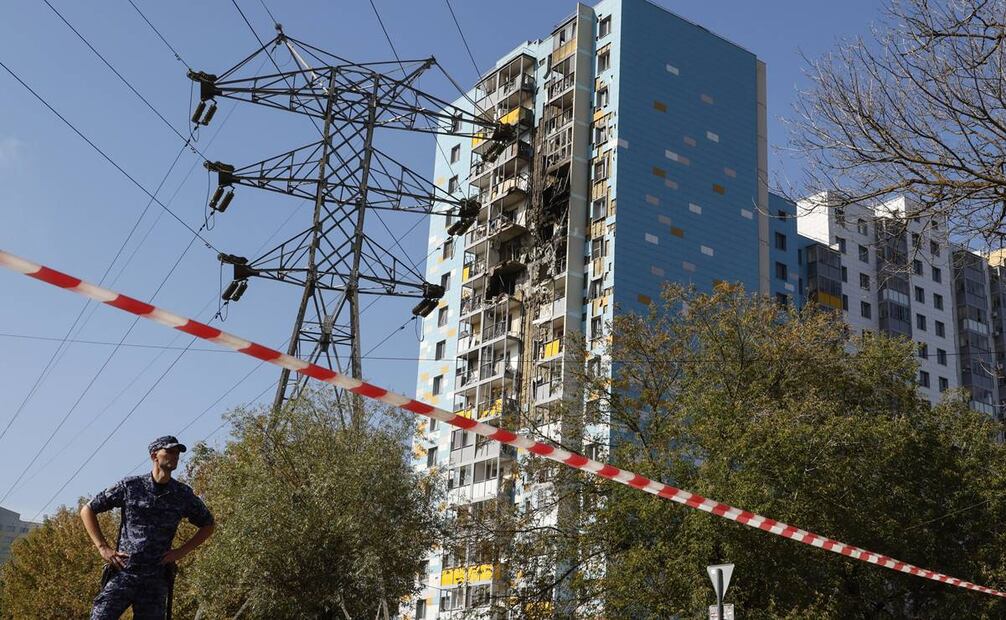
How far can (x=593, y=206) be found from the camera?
59.7 meters

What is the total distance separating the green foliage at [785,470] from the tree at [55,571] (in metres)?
21.5

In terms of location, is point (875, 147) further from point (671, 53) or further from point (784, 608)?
point (671, 53)

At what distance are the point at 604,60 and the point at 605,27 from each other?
76.4 inches

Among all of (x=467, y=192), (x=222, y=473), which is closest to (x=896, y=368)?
(x=222, y=473)

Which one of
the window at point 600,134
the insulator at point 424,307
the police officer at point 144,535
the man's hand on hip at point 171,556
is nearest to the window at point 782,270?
the window at point 600,134

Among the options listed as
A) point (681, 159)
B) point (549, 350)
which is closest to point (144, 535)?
point (549, 350)

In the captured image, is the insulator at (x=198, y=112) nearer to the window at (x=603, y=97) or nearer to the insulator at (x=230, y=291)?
the insulator at (x=230, y=291)

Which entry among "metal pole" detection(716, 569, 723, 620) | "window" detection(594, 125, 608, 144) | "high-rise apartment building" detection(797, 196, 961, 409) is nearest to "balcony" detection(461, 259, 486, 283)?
"window" detection(594, 125, 608, 144)

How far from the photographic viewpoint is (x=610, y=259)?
57.2 m

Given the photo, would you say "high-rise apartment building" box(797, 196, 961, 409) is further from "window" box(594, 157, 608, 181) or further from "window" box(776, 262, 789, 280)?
"window" box(594, 157, 608, 181)

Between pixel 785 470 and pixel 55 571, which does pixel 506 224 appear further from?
pixel 785 470

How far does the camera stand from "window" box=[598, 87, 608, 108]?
60.8 metres

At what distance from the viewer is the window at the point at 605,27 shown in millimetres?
62056

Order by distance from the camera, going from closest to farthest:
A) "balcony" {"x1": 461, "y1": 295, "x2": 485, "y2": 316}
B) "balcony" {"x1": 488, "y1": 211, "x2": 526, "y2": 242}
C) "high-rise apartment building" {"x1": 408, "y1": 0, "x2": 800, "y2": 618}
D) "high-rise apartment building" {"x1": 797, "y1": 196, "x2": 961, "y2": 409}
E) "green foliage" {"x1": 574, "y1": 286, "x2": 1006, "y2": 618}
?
"green foliage" {"x1": 574, "y1": 286, "x2": 1006, "y2": 618}
"high-rise apartment building" {"x1": 408, "y1": 0, "x2": 800, "y2": 618}
"balcony" {"x1": 488, "y1": 211, "x2": 526, "y2": 242}
"balcony" {"x1": 461, "y1": 295, "x2": 485, "y2": 316}
"high-rise apartment building" {"x1": 797, "y1": 196, "x2": 961, "y2": 409}
